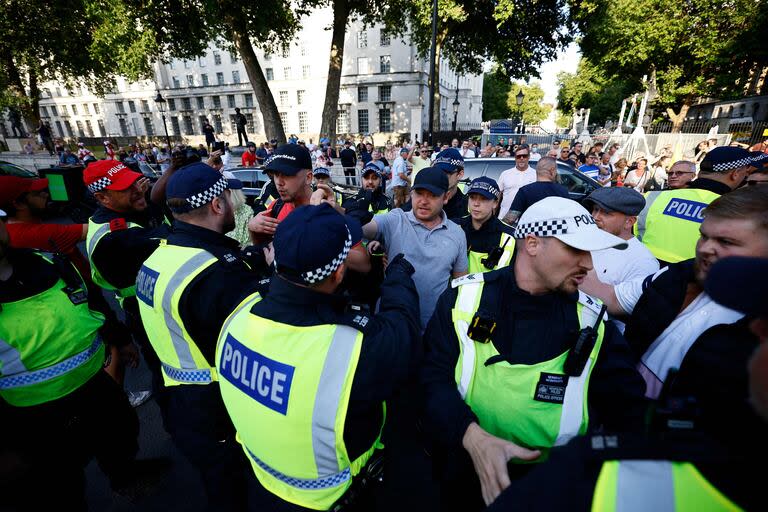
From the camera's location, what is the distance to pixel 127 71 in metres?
15.9

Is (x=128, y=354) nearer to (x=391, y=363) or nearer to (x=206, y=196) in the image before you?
(x=206, y=196)

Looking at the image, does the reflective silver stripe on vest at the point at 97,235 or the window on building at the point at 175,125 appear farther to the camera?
the window on building at the point at 175,125

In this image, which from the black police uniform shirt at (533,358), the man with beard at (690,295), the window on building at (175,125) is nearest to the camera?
the black police uniform shirt at (533,358)

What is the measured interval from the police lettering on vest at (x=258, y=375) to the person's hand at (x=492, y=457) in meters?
0.75

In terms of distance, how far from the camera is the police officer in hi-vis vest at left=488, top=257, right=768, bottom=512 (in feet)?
1.98

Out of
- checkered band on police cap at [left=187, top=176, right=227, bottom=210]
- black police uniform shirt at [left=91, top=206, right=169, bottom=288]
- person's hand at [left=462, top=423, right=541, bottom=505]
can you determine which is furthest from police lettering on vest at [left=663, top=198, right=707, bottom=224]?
black police uniform shirt at [left=91, top=206, right=169, bottom=288]

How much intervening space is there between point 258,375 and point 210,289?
76cm

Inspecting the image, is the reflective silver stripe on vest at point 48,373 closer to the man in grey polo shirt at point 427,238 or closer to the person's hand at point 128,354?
the person's hand at point 128,354

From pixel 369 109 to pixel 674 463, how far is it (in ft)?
133

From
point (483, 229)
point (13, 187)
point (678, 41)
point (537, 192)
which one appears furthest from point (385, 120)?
point (13, 187)

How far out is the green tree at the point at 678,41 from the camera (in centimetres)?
1986

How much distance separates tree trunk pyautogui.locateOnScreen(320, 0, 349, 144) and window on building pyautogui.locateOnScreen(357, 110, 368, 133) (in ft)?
66.8

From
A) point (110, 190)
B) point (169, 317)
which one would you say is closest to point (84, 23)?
point (110, 190)

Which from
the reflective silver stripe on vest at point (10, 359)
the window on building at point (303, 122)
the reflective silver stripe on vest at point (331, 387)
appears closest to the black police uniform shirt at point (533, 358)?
the reflective silver stripe on vest at point (331, 387)
